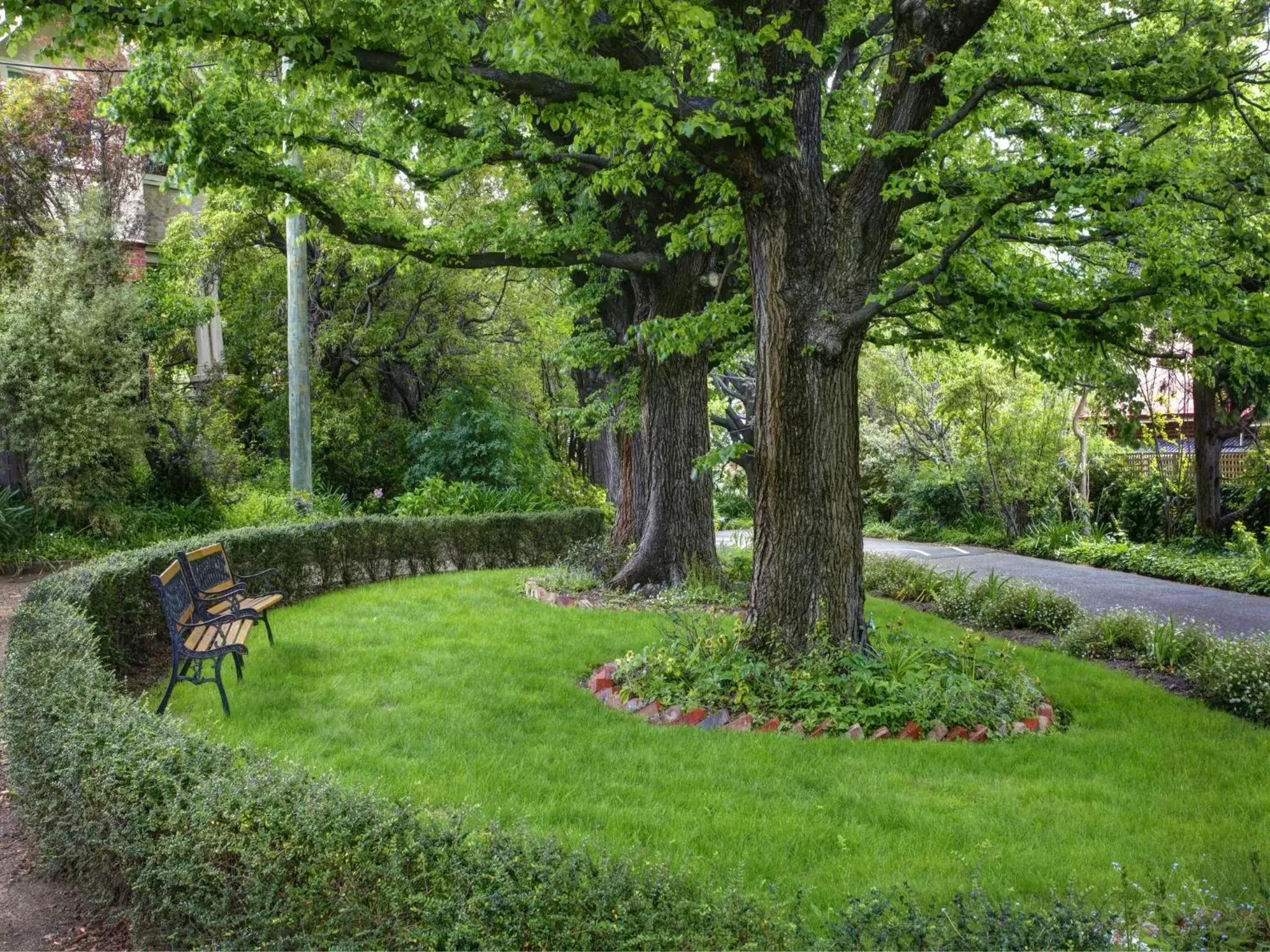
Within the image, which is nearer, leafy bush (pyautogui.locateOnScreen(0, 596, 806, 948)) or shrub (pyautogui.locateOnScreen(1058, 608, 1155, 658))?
leafy bush (pyautogui.locateOnScreen(0, 596, 806, 948))

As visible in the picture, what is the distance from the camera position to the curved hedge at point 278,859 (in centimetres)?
296

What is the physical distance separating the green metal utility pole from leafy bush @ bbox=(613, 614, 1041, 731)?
8.68 meters

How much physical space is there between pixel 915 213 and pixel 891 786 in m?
6.47

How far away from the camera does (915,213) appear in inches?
389

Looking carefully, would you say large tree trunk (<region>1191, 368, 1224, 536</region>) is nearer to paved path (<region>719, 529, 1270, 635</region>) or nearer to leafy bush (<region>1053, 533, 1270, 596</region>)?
leafy bush (<region>1053, 533, 1270, 596</region>)

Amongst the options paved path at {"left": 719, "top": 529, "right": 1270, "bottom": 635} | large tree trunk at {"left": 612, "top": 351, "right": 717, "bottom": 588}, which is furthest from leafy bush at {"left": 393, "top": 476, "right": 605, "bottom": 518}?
large tree trunk at {"left": 612, "top": 351, "right": 717, "bottom": 588}

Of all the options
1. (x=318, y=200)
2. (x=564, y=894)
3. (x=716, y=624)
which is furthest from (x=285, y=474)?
(x=564, y=894)

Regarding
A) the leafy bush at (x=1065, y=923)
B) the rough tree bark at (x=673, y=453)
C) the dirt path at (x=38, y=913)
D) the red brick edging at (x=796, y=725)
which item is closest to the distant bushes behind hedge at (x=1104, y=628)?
the red brick edging at (x=796, y=725)

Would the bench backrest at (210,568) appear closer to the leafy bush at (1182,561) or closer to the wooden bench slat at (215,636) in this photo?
the wooden bench slat at (215,636)

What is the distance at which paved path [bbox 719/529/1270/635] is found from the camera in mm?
11516

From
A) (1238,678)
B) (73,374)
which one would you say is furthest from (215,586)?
(1238,678)

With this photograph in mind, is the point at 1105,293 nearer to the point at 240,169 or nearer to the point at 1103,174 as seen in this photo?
the point at 1103,174

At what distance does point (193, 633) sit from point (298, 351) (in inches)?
310

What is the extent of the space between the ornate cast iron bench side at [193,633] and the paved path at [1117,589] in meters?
9.22
